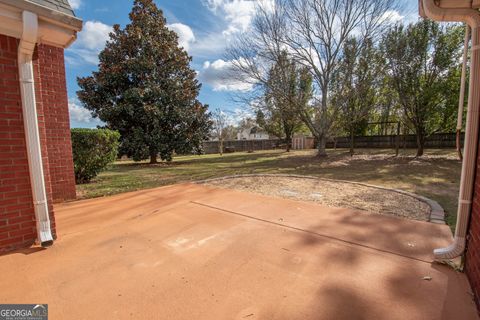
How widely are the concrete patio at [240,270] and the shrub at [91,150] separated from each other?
300 cm

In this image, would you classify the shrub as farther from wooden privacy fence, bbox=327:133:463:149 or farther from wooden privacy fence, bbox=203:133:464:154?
wooden privacy fence, bbox=327:133:463:149

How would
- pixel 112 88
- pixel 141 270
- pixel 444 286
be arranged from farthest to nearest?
pixel 112 88
pixel 141 270
pixel 444 286

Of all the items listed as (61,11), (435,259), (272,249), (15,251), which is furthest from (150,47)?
(435,259)

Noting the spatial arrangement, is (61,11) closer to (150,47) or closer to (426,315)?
(426,315)

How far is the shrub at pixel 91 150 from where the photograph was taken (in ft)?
18.9

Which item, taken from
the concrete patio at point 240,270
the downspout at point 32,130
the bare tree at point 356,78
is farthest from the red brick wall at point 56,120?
the bare tree at point 356,78

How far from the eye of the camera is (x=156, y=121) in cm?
1212

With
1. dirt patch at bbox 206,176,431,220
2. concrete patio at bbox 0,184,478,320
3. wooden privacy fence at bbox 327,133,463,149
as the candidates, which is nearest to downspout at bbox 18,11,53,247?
concrete patio at bbox 0,184,478,320

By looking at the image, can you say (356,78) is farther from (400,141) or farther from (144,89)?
(144,89)

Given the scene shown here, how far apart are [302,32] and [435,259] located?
38.1 feet

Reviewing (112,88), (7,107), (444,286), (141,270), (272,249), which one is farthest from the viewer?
(112,88)

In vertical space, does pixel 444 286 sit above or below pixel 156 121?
below

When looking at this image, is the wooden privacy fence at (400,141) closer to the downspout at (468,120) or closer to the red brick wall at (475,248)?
the downspout at (468,120)

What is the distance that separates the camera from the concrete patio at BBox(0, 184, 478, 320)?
1.61 meters
